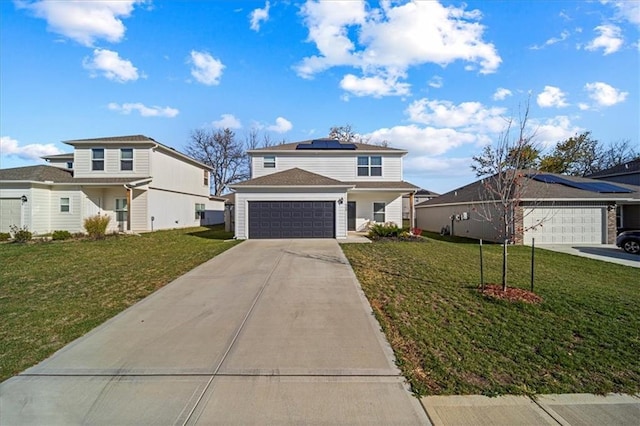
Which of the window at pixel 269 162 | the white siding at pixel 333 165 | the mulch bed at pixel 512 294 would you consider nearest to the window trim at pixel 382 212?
the white siding at pixel 333 165

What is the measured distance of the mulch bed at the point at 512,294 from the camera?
615cm

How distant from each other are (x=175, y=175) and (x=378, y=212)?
48.4 feet

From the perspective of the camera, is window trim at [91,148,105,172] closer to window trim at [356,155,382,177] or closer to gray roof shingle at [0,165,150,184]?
gray roof shingle at [0,165,150,184]

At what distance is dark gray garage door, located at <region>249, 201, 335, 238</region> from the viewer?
1623 cm

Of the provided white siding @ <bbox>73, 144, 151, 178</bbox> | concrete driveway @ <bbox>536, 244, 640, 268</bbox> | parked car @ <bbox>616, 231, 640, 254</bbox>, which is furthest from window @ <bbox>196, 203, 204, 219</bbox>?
parked car @ <bbox>616, 231, 640, 254</bbox>

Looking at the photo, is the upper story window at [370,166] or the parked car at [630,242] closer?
the parked car at [630,242]

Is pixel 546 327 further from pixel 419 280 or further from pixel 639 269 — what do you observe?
pixel 639 269

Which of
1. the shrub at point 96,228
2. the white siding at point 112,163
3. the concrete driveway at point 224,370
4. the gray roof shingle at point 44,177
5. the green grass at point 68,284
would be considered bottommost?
the concrete driveway at point 224,370

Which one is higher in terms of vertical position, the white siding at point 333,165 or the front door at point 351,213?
the white siding at point 333,165

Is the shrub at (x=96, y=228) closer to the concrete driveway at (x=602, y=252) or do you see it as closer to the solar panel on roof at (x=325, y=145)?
the solar panel on roof at (x=325, y=145)

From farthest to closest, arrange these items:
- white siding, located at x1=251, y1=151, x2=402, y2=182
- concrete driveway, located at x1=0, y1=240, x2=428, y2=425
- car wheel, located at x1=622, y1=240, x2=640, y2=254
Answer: white siding, located at x1=251, y1=151, x2=402, y2=182 → car wheel, located at x1=622, y1=240, x2=640, y2=254 → concrete driveway, located at x1=0, y1=240, x2=428, y2=425

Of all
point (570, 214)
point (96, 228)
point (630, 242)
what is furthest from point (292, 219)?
point (630, 242)

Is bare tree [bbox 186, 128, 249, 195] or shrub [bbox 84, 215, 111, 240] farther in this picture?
bare tree [bbox 186, 128, 249, 195]

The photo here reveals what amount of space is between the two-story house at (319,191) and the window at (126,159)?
24.6 ft
